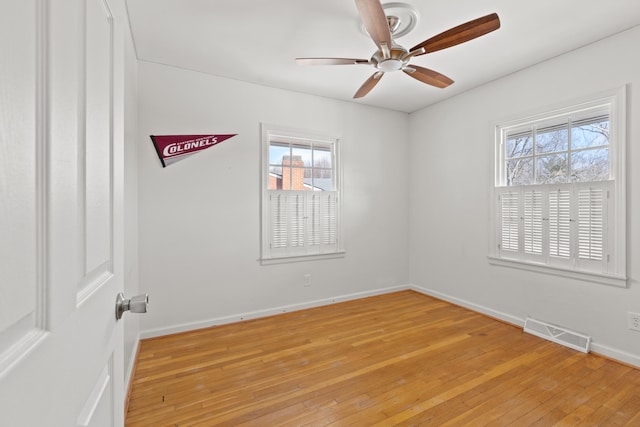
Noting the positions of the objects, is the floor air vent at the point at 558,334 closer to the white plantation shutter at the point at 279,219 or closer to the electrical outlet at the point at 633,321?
the electrical outlet at the point at 633,321

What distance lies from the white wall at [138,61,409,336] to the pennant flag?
6 cm

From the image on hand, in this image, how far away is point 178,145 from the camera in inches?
116

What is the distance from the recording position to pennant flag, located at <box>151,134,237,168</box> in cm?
285

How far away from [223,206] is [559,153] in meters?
3.50

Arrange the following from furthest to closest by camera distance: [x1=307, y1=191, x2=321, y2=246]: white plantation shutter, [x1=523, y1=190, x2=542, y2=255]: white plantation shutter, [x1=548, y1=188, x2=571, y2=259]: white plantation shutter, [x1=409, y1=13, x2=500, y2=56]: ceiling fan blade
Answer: [x1=307, y1=191, x2=321, y2=246]: white plantation shutter → [x1=523, y1=190, x2=542, y2=255]: white plantation shutter → [x1=548, y1=188, x2=571, y2=259]: white plantation shutter → [x1=409, y1=13, x2=500, y2=56]: ceiling fan blade

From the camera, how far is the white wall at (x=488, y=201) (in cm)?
238

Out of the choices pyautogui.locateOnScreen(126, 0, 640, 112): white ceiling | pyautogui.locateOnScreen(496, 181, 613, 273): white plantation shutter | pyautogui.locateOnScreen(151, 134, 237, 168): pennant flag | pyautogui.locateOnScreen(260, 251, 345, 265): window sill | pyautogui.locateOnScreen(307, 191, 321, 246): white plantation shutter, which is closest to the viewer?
pyautogui.locateOnScreen(126, 0, 640, 112): white ceiling

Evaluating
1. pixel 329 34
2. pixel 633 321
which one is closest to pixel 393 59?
pixel 329 34

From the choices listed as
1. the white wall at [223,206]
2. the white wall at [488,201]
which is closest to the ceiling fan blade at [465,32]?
the white wall at [488,201]

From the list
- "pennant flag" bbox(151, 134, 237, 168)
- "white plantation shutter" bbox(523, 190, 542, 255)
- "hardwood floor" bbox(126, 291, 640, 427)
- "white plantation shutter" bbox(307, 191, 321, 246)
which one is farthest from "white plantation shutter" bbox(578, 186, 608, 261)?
"pennant flag" bbox(151, 134, 237, 168)

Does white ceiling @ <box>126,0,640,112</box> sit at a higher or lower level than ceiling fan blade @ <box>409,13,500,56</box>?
higher

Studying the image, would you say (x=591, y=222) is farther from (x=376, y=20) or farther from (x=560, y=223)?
(x=376, y=20)

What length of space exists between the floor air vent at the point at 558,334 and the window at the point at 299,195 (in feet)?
7.28

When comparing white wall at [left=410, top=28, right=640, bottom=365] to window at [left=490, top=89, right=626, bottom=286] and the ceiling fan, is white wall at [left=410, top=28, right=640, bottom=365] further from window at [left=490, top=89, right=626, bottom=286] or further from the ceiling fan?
the ceiling fan
